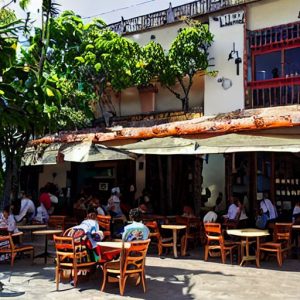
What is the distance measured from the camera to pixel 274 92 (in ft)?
44.4

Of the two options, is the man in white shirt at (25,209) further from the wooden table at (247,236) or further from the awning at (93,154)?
the wooden table at (247,236)

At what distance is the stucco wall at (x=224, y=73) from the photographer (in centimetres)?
1426

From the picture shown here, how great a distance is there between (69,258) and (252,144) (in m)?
4.30

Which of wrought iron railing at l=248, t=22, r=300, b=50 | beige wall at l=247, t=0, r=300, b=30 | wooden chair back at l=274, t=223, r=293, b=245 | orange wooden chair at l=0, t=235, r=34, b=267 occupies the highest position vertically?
beige wall at l=247, t=0, r=300, b=30

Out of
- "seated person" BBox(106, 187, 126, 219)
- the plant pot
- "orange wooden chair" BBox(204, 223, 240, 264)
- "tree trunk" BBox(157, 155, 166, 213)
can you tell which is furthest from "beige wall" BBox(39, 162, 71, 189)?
"orange wooden chair" BBox(204, 223, 240, 264)

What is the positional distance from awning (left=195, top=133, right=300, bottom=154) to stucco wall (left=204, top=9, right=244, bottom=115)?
3.49 meters

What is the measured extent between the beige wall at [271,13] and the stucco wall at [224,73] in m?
0.43

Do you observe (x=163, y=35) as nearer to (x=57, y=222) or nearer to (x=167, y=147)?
(x=167, y=147)

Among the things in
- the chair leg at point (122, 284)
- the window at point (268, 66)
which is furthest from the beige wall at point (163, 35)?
the chair leg at point (122, 284)

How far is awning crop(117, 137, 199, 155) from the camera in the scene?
10535 mm

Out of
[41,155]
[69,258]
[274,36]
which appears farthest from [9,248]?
[274,36]

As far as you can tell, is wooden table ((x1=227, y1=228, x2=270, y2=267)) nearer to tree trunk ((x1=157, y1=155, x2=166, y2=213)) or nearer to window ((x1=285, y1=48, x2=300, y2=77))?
window ((x1=285, y1=48, x2=300, y2=77))

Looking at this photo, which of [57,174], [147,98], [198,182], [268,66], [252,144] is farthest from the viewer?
[57,174]

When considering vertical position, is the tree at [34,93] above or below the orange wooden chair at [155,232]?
above
